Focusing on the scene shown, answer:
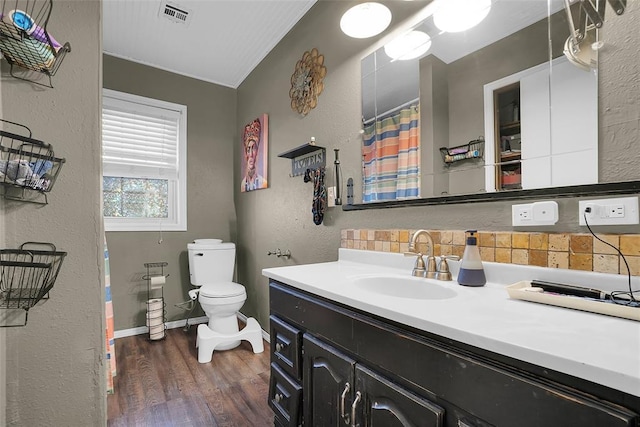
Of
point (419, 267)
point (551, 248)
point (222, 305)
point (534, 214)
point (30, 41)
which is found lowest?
point (222, 305)

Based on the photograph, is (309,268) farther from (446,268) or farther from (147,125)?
(147,125)

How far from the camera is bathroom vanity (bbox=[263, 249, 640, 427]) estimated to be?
1.56ft

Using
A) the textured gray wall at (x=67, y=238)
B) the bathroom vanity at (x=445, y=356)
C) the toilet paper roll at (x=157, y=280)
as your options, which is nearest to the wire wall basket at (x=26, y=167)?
the textured gray wall at (x=67, y=238)

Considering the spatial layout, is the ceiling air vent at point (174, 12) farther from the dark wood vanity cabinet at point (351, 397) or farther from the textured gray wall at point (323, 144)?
the dark wood vanity cabinet at point (351, 397)

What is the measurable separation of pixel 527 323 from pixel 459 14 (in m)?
1.29

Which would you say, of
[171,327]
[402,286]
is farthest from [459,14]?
[171,327]

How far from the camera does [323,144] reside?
1.95 m

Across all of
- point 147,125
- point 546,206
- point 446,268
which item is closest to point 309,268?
point 446,268

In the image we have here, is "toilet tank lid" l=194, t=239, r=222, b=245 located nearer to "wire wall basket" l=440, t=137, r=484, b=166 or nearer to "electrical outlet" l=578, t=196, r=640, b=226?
"wire wall basket" l=440, t=137, r=484, b=166

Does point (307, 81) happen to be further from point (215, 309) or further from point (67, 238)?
point (215, 309)

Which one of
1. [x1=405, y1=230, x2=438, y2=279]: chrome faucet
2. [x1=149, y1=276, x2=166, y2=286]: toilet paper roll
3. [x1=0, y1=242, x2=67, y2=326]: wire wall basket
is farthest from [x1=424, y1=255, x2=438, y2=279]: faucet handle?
[x1=149, y1=276, x2=166, y2=286]: toilet paper roll

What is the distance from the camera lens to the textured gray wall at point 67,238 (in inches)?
36.1

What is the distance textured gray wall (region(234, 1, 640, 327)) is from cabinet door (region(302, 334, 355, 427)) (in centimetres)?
73

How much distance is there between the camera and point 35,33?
84 centimetres
